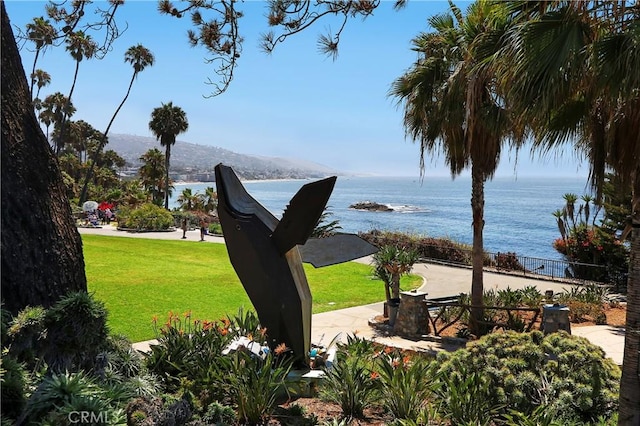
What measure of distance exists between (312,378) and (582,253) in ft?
61.6

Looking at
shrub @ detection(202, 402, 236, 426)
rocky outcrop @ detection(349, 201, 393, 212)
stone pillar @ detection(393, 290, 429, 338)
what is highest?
shrub @ detection(202, 402, 236, 426)

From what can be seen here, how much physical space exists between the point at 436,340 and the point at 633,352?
6.74m

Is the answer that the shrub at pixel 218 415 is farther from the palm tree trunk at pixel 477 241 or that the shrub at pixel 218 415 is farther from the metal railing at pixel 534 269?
the metal railing at pixel 534 269

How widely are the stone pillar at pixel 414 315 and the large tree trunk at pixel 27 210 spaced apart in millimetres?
7768

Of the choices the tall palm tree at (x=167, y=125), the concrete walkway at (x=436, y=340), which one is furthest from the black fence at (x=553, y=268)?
the tall palm tree at (x=167, y=125)

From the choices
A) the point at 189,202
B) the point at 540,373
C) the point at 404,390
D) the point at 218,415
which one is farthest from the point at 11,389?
the point at 189,202

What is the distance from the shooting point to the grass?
519 inches

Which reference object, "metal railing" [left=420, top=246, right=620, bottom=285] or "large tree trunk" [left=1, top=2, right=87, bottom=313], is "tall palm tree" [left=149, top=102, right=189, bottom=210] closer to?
"metal railing" [left=420, top=246, right=620, bottom=285]

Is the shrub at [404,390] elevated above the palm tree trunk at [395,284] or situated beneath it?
elevated above

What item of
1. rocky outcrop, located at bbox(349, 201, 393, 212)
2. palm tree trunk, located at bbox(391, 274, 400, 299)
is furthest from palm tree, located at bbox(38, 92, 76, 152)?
palm tree trunk, located at bbox(391, 274, 400, 299)

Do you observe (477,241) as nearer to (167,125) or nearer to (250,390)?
(250,390)

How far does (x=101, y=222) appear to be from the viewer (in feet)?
140

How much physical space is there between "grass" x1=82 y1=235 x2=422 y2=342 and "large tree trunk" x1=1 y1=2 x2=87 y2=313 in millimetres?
5087

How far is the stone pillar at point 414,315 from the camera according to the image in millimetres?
11883
